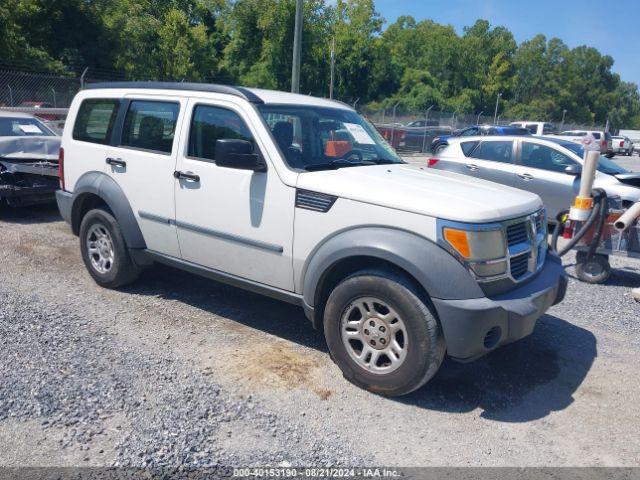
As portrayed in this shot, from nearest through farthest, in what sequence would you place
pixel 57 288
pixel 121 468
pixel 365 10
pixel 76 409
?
pixel 121 468
pixel 76 409
pixel 57 288
pixel 365 10

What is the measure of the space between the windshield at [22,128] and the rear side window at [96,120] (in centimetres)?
400

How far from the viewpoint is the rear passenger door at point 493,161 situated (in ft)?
31.4

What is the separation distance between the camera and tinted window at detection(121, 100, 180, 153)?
4.87 m

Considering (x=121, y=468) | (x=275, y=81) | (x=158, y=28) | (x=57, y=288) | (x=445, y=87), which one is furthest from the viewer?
(x=445, y=87)

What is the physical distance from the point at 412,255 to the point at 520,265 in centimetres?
85

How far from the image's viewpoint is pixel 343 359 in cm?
390

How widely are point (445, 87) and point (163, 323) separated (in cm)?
6649

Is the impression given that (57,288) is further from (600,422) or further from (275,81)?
(275,81)

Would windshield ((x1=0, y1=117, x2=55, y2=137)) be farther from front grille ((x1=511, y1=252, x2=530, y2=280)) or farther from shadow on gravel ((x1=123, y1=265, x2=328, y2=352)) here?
front grille ((x1=511, y1=252, x2=530, y2=280))

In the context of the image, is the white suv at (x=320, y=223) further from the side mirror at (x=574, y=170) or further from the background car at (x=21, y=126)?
the side mirror at (x=574, y=170)

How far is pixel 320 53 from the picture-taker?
4669 centimetres

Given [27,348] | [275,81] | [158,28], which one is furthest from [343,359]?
[275,81]

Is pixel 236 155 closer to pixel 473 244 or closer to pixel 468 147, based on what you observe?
pixel 473 244

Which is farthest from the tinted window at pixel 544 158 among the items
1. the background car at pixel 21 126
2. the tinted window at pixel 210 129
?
the background car at pixel 21 126
